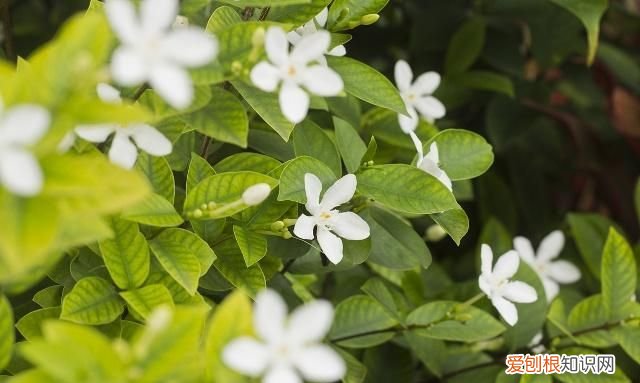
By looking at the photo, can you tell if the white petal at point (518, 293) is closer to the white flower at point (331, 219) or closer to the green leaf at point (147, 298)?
the white flower at point (331, 219)

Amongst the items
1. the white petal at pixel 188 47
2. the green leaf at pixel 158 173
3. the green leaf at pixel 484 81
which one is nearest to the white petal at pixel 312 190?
the green leaf at pixel 158 173

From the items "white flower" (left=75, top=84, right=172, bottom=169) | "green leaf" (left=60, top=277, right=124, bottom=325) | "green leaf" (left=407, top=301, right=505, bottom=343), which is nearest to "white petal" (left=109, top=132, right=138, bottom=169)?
"white flower" (left=75, top=84, right=172, bottom=169)

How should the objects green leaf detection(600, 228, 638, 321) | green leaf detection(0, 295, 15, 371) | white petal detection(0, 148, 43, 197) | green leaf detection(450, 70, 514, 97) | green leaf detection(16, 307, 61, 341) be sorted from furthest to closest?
green leaf detection(450, 70, 514, 97), green leaf detection(600, 228, 638, 321), green leaf detection(16, 307, 61, 341), green leaf detection(0, 295, 15, 371), white petal detection(0, 148, 43, 197)

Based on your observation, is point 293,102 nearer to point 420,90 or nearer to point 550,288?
point 420,90

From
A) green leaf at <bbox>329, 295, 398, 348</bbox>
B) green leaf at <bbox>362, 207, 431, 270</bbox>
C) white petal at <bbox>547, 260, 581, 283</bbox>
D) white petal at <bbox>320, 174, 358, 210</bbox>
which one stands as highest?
white petal at <bbox>320, 174, 358, 210</bbox>

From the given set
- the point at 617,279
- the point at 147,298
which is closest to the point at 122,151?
the point at 147,298

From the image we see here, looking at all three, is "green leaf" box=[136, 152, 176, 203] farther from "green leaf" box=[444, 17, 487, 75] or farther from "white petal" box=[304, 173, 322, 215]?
"green leaf" box=[444, 17, 487, 75]

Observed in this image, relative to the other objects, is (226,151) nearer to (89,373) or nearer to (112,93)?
(112,93)
